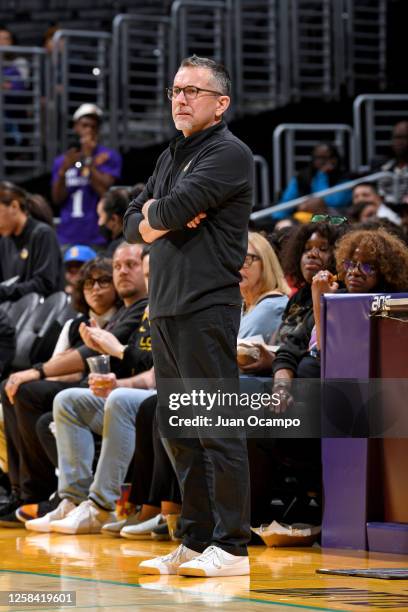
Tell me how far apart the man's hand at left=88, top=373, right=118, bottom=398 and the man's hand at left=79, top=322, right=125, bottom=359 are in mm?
188

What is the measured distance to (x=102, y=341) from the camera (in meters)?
6.08

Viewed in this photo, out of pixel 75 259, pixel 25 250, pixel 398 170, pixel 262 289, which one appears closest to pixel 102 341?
pixel 262 289

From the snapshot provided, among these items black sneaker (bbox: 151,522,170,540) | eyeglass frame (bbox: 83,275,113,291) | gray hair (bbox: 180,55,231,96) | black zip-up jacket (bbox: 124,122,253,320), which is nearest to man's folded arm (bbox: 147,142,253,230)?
black zip-up jacket (bbox: 124,122,253,320)

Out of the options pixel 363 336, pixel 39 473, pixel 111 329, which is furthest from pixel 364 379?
pixel 39 473

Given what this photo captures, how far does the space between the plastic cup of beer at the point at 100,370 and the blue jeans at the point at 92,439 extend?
68 millimetres

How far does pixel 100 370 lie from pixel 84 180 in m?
4.86

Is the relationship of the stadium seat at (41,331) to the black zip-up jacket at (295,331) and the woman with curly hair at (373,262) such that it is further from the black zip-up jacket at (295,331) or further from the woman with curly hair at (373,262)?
the woman with curly hair at (373,262)

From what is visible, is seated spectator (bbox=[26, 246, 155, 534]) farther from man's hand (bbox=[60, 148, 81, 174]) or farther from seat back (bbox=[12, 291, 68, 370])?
man's hand (bbox=[60, 148, 81, 174])

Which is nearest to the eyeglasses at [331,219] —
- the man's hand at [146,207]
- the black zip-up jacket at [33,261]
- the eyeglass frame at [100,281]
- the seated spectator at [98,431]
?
the seated spectator at [98,431]

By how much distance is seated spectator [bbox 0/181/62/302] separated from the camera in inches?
318

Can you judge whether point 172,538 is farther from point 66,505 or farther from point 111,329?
point 111,329

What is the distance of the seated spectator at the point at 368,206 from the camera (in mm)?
8625

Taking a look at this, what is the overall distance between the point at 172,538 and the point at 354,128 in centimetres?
761

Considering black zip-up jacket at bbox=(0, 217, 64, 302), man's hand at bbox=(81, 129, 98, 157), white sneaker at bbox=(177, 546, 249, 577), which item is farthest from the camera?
man's hand at bbox=(81, 129, 98, 157)
